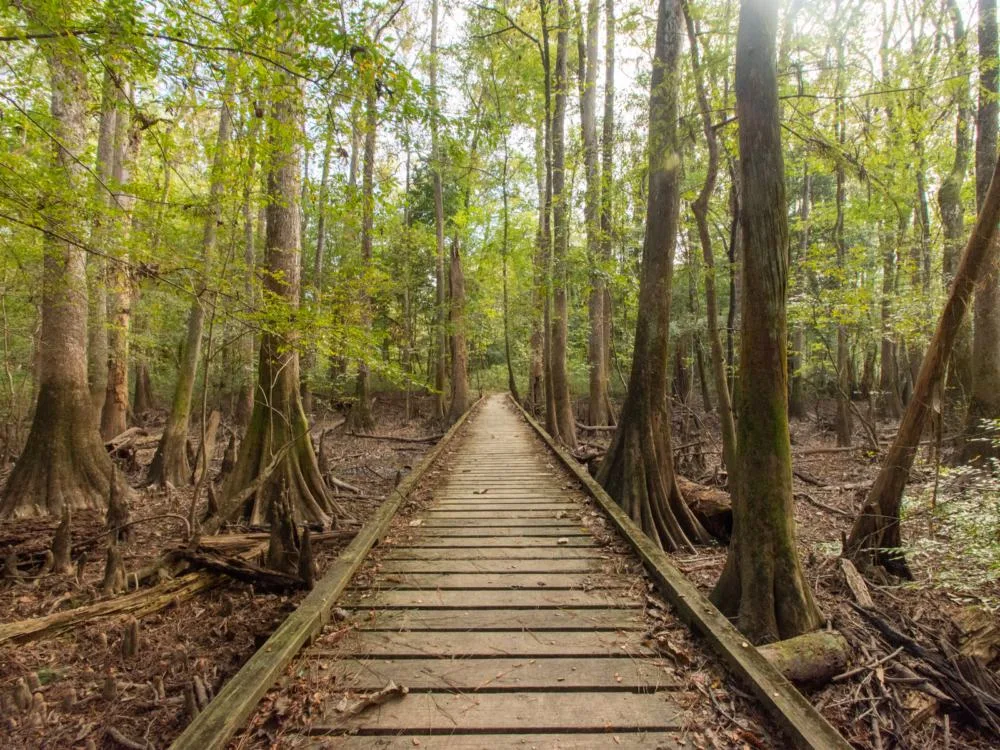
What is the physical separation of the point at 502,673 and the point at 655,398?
466 centimetres

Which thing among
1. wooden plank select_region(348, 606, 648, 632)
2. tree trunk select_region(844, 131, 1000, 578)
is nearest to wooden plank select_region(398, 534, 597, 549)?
wooden plank select_region(348, 606, 648, 632)

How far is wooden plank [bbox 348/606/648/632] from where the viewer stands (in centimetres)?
318

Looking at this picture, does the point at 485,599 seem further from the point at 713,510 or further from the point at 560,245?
the point at 560,245

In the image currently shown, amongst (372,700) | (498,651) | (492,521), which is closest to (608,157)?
(492,521)

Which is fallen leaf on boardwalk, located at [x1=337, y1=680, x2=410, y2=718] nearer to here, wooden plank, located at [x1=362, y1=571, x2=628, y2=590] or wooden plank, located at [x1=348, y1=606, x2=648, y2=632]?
wooden plank, located at [x1=348, y1=606, x2=648, y2=632]

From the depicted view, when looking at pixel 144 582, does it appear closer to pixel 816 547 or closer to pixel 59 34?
pixel 59 34

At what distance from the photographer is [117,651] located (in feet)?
11.4

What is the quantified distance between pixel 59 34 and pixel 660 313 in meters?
6.17

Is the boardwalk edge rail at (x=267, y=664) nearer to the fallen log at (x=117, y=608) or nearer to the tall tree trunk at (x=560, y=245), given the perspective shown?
the fallen log at (x=117, y=608)

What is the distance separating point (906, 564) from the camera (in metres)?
4.84

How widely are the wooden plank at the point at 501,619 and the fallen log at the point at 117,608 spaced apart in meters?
1.83

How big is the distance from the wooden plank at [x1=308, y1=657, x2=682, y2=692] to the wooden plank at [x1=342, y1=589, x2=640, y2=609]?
26.4 inches

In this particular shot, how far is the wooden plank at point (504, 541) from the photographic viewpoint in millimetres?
4727

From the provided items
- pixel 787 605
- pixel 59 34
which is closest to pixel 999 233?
pixel 787 605
